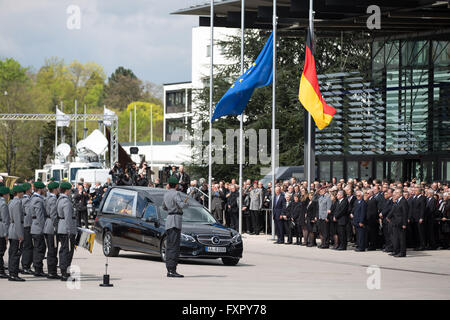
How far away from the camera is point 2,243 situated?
1767 cm

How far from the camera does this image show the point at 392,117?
132 feet

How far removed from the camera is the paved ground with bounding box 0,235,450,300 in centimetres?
1540

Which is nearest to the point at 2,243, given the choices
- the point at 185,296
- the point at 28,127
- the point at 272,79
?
the point at 185,296

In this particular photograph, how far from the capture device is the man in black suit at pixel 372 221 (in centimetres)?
2633

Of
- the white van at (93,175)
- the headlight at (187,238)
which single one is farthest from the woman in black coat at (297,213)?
the white van at (93,175)

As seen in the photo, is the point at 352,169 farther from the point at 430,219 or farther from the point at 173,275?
the point at 173,275

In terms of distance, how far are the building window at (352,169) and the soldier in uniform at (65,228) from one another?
2530cm

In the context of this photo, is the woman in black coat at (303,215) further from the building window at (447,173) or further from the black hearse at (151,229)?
the building window at (447,173)

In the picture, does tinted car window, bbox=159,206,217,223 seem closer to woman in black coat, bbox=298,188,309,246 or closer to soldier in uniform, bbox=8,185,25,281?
soldier in uniform, bbox=8,185,25,281

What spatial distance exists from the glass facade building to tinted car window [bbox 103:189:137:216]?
679 inches

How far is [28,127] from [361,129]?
5558 centimetres

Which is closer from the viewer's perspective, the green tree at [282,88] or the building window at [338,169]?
the building window at [338,169]

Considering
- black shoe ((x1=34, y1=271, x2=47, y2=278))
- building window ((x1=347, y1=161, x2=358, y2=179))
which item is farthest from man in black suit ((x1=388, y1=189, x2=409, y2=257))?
building window ((x1=347, y1=161, x2=358, y2=179))
